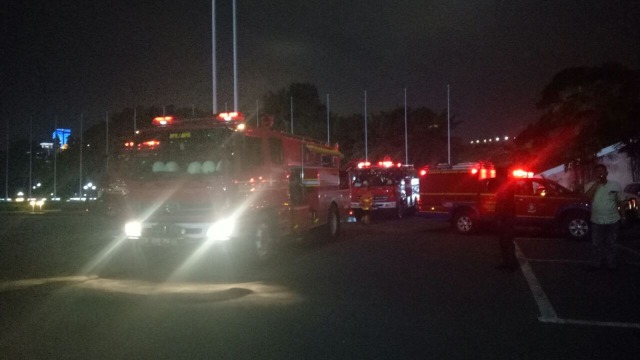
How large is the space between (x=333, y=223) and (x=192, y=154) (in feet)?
22.2

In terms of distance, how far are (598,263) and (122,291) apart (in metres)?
8.58

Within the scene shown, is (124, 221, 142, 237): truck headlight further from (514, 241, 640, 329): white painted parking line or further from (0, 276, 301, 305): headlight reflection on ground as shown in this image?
(514, 241, 640, 329): white painted parking line

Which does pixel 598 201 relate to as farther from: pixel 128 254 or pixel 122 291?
pixel 128 254

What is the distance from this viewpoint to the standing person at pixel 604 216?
35.4 ft

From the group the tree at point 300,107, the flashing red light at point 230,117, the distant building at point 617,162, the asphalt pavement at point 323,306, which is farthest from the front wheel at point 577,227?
the tree at point 300,107

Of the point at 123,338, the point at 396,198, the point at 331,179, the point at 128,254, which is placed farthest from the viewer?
the point at 396,198

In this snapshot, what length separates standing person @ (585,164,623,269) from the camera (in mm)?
10795

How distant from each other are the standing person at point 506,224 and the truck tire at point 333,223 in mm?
6217

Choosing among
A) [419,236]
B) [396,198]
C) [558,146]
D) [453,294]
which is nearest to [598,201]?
[453,294]

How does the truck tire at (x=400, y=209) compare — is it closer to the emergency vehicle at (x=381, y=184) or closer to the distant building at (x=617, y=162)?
the emergency vehicle at (x=381, y=184)

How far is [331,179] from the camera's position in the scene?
56.0 feet

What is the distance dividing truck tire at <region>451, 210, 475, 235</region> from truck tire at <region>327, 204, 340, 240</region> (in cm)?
379

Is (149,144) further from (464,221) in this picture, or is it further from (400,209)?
(400,209)

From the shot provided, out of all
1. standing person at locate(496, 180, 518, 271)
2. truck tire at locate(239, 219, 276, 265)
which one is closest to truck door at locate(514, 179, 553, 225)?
standing person at locate(496, 180, 518, 271)
